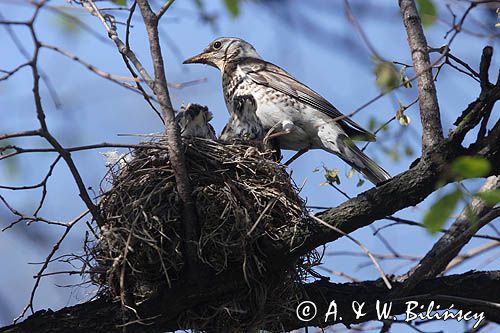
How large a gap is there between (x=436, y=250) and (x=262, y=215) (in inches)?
50.1

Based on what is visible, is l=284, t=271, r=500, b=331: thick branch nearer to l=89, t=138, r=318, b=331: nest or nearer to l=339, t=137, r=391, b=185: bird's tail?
l=89, t=138, r=318, b=331: nest

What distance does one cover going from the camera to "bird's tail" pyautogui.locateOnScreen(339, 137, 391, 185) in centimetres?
577

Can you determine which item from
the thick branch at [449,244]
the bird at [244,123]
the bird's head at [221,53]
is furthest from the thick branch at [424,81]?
the bird's head at [221,53]

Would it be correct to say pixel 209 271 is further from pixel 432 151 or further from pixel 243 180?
pixel 432 151

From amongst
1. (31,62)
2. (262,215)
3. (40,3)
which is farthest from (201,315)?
(40,3)

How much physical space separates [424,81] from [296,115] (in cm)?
202

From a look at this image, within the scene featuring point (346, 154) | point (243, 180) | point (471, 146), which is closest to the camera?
point (471, 146)

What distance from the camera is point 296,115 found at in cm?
626

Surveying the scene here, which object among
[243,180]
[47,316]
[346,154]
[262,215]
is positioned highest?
[346,154]

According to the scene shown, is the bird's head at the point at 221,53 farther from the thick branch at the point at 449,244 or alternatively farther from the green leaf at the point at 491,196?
the green leaf at the point at 491,196

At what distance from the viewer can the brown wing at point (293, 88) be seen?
20.6 ft

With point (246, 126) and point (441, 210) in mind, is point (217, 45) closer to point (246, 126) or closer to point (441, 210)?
point (246, 126)

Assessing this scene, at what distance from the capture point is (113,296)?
4324 millimetres

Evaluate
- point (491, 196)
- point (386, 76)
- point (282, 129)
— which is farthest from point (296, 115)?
point (491, 196)
